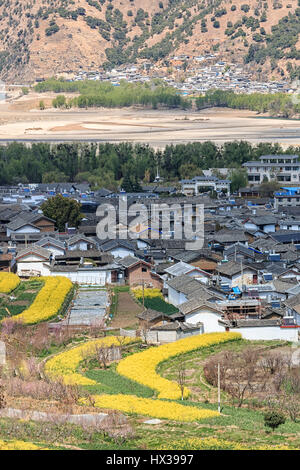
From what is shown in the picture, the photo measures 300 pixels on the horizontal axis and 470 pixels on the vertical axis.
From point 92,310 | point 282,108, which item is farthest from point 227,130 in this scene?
point 92,310

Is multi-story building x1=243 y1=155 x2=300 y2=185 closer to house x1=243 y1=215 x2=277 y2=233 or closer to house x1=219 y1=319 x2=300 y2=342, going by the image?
house x1=243 y1=215 x2=277 y2=233

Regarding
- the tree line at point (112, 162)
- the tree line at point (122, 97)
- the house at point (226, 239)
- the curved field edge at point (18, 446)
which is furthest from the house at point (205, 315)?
the tree line at point (122, 97)

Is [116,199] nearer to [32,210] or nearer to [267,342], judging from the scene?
[32,210]

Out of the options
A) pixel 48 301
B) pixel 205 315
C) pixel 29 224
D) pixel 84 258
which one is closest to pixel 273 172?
pixel 29 224

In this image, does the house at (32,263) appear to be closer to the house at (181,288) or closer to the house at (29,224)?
the house at (181,288)

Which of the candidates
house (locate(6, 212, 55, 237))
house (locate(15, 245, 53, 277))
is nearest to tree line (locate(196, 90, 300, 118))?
house (locate(6, 212, 55, 237))

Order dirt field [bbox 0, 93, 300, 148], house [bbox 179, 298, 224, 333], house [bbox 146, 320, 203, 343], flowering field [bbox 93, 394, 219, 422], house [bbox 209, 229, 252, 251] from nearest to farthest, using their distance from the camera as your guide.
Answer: flowering field [bbox 93, 394, 219, 422] < house [bbox 146, 320, 203, 343] < house [bbox 179, 298, 224, 333] < house [bbox 209, 229, 252, 251] < dirt field [bbox 0, 93, 300, 148]

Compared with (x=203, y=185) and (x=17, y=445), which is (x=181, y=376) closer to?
(x=17, y=445)
